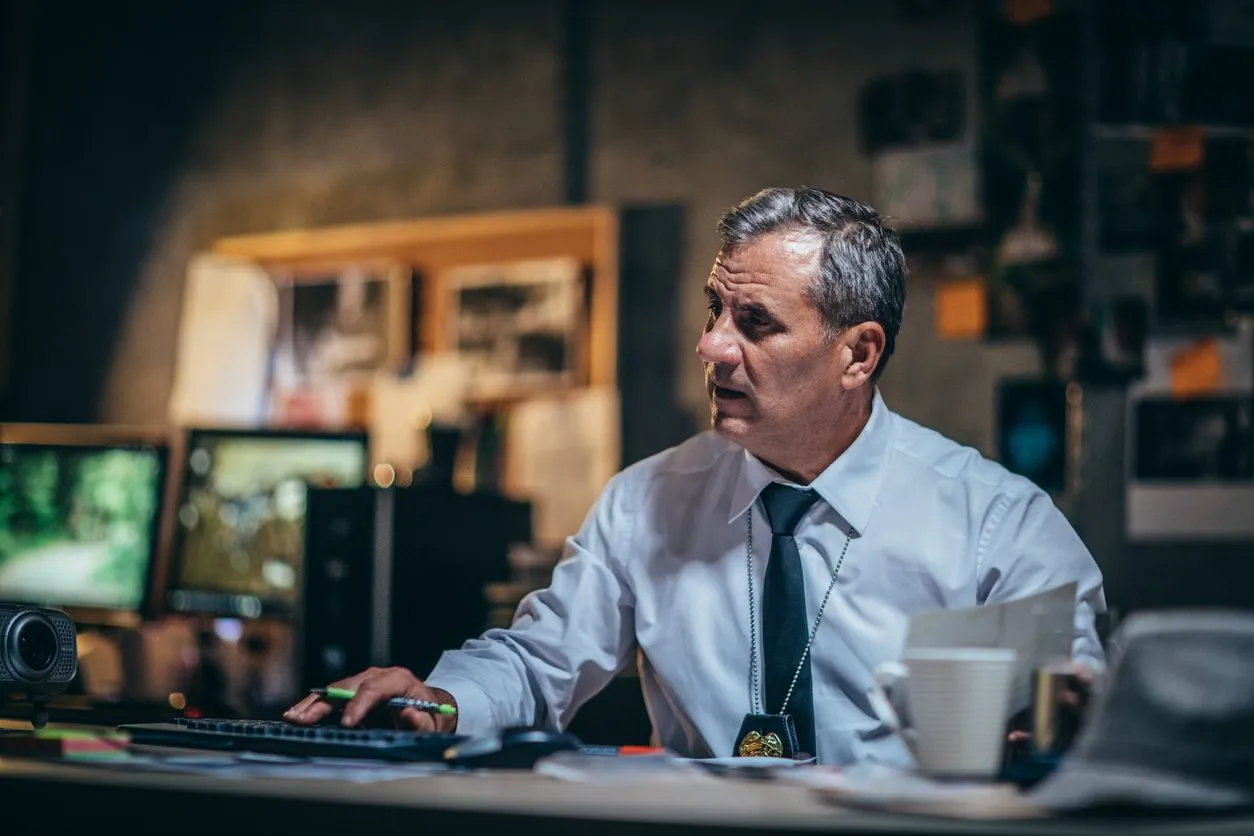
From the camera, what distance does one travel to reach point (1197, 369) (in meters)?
2.81

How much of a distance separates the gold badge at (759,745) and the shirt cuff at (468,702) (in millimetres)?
304

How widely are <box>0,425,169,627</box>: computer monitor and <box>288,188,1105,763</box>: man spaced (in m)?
1.45

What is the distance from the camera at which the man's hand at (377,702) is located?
142 centimetres

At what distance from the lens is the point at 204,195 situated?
4.11 metres

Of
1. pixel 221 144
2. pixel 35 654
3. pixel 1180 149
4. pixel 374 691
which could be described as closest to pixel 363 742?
pixel 374 691

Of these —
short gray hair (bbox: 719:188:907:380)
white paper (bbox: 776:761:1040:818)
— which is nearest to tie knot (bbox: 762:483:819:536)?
short gray hair (bbox: 719:188:907:380)

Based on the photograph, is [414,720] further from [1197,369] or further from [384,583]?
[1197,369]

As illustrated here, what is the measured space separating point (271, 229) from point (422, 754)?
3005 mm

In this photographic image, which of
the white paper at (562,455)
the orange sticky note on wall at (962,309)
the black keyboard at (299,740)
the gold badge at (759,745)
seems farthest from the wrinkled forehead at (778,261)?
the white paper at (562,455)

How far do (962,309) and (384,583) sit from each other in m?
1.38

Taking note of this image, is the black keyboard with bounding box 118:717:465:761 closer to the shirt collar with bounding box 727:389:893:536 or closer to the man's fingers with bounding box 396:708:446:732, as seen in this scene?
the man's fingers with bounding box 396:708:446:732

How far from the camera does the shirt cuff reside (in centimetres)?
159

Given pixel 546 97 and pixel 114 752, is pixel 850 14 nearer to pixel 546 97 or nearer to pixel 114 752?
pixel 546 97

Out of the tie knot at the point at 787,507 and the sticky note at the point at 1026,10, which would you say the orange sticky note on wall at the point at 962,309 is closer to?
the sticky note at the point at 1026,10
